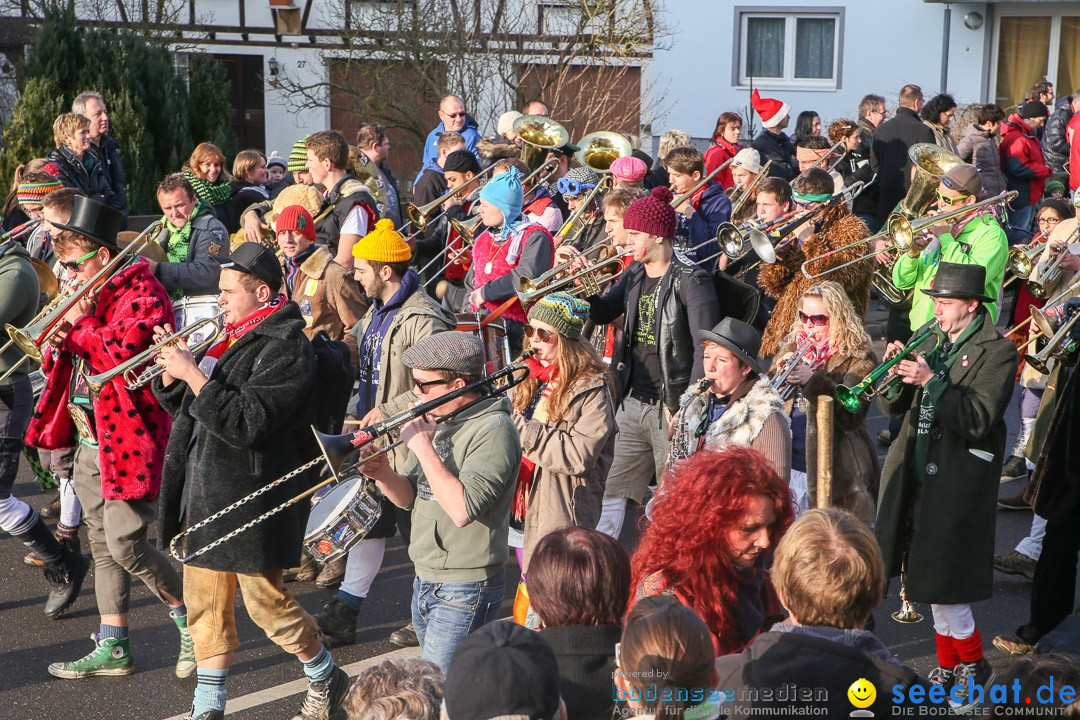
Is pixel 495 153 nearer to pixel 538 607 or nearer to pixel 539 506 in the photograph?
pixel 539 506

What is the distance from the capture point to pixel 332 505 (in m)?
4.60

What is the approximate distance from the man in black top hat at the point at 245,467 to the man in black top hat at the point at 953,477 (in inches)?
89.4

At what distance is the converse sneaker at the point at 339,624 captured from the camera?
18.2 ft

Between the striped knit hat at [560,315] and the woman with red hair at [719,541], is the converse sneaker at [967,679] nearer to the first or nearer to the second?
the woman with red hair at [719,541]

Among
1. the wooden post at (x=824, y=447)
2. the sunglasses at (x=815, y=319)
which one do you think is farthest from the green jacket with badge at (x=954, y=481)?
the sunglasses at (x=815, y=319)

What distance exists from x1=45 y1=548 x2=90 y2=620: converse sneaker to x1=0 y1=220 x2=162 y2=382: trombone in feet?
3.29

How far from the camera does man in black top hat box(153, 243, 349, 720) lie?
4445mm

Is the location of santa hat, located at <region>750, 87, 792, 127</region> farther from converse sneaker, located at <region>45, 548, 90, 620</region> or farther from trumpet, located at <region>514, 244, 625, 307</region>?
converse sneaker, located at <region>45, 548, 90, 620</region>

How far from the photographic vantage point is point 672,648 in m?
2.80

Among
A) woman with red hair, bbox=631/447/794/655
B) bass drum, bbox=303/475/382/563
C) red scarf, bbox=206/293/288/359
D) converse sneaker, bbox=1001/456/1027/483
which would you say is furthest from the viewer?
converse sneaker, bbox=1001/456/1027/483

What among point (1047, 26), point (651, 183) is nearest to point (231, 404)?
point (651, 183)

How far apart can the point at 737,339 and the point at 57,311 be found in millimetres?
2784

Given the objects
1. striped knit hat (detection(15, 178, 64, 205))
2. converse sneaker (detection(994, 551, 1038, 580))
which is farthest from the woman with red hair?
striped knit hat (detection(15, 178, 64, 205))

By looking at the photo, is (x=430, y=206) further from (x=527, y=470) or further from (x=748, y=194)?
(x=527, y=470)
